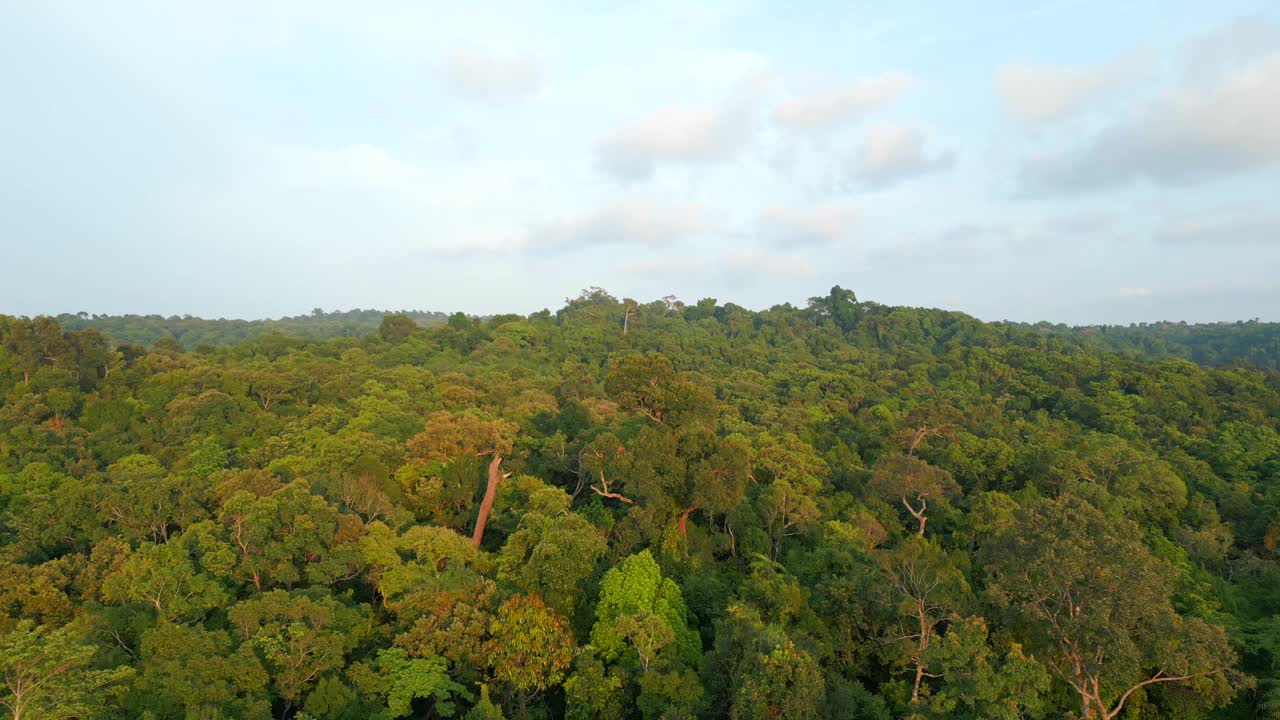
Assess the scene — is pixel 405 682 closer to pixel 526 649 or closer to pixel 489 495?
pixel 526 649

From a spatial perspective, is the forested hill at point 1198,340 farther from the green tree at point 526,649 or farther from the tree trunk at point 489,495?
the green tree at point 526,649

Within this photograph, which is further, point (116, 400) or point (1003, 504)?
point (116, 400)

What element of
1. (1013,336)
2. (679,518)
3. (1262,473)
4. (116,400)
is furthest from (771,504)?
(1013,336)

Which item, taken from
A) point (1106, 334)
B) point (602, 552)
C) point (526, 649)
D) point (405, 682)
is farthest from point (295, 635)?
point (1106, 334)

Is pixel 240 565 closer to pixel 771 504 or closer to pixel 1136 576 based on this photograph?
pixel 771 504

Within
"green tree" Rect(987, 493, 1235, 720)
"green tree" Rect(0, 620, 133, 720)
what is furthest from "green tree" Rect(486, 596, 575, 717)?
"green tree" Rect(987, 493, 1235, 720)

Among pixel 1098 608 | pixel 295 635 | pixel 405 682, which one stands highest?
pixel 1098 608

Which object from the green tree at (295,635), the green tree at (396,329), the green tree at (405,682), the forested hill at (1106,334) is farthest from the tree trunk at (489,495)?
the forested hill at (1106,334)
